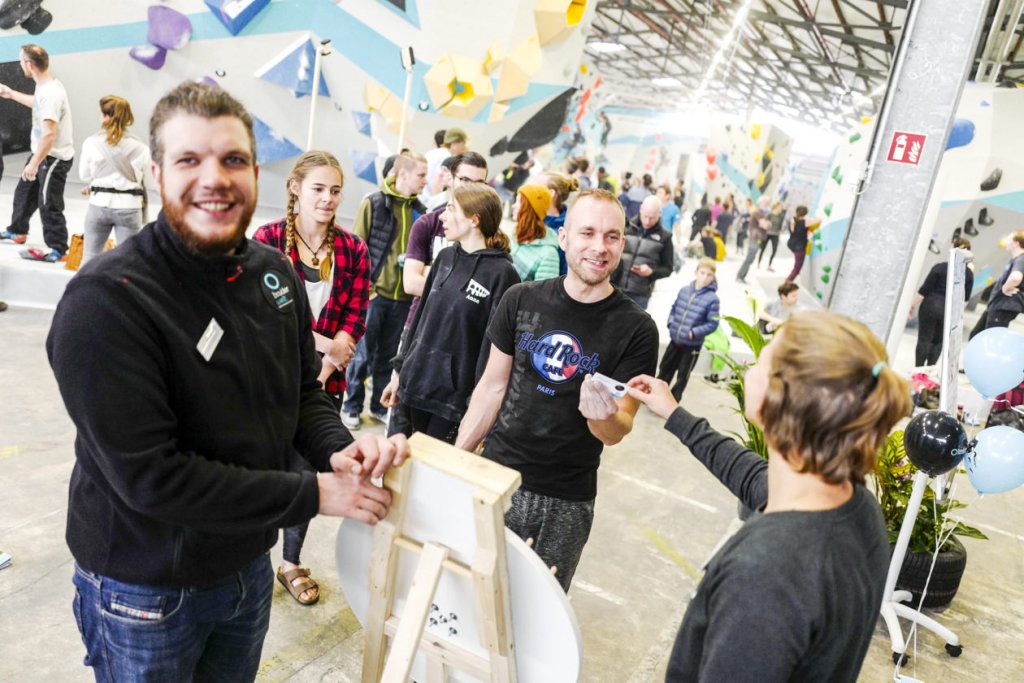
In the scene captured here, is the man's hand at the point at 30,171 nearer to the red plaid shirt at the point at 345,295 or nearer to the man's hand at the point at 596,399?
the red plaid shirt at the point at 345,295

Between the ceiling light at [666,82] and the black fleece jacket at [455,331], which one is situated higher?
the ceiling light at [666,82]

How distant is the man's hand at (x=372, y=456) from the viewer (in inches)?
49.0

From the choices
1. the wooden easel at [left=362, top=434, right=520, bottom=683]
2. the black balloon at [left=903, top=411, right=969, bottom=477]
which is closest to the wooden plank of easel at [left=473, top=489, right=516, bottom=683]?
the wooden easel at [left=362, top=434, right=520, bottom=683]

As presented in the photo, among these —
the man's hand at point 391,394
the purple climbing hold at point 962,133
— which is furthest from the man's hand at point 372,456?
the purple climbing hold at point 962,133

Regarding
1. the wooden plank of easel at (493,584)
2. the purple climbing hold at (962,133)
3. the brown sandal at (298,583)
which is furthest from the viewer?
the purple climbing hold at (962,133)

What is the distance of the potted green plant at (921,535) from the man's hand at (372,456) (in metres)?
2.84

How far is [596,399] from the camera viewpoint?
1.71 metres

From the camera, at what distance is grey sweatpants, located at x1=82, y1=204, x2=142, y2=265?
4.63 m

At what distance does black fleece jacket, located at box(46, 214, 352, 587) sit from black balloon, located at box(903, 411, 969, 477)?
246cm

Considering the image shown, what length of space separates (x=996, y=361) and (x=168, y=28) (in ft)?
24.8

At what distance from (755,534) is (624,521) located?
2.92 metres

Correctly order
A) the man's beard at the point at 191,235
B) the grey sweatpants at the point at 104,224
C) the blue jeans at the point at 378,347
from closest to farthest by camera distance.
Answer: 1. the man's beard at the point at 191,235
2. the blue jeans at the point at 378,347
3. the grey sweatpants at the point at 104,224

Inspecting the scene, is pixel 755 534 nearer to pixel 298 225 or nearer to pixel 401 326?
pixel 298 225

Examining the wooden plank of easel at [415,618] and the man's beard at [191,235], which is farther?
the wooden plank of easel at [415,618]
